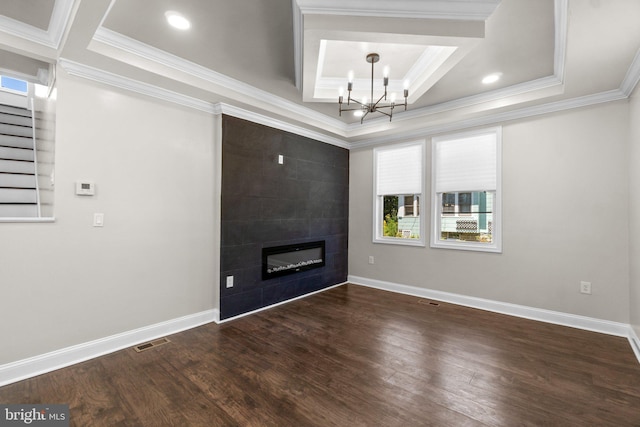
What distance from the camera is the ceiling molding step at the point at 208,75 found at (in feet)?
7.79

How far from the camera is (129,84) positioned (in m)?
2.75

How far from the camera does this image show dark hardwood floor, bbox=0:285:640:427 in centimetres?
184

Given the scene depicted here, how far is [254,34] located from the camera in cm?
238

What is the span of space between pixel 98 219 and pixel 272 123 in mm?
2277

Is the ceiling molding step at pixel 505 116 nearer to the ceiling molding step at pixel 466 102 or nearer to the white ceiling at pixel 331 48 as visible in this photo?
the white ceiling at pixel 331 48

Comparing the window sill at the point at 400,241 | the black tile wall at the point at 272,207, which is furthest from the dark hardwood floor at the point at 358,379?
the window sill at the point at 400,241

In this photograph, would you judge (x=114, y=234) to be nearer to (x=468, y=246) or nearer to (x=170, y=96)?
(x=170, y=96)

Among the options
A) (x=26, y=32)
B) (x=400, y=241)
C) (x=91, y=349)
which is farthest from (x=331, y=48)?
(x=91, y=349)

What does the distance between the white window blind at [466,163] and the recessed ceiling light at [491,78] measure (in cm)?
84

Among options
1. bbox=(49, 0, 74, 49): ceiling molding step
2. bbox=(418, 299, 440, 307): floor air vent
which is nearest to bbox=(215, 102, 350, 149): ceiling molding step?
bbox=(49, 0, 74, 49): ceiling molding step

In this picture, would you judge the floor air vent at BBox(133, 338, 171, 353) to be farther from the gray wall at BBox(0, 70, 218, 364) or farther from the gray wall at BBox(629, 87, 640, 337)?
the gray wall at BBox(629, 87, 640, 337)

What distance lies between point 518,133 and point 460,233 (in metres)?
1.48

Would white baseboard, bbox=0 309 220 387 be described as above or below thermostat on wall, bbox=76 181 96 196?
below

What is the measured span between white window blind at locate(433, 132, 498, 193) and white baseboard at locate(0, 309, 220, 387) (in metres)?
3.58
